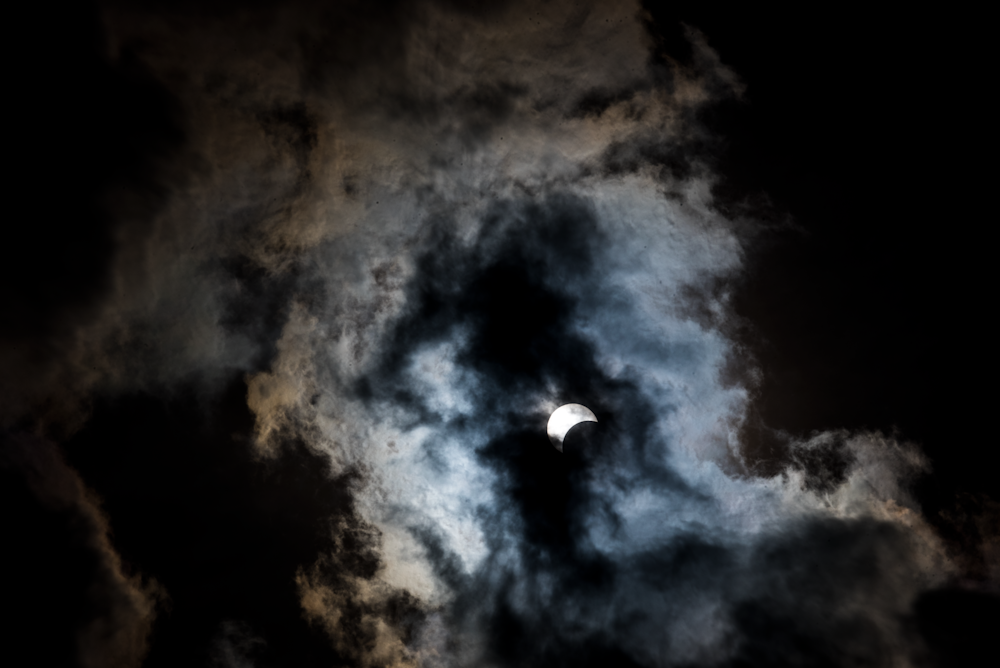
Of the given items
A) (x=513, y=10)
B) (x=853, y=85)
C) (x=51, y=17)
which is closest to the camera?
(x=51, y=17)

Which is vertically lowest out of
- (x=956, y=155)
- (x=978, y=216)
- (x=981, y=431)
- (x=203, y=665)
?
(x=203, y=665)

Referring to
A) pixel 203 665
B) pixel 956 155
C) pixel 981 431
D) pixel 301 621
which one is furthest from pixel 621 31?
pixel 203 665

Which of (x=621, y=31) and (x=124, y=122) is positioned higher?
(x=621, y=31)

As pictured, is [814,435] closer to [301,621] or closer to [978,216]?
[978,216]

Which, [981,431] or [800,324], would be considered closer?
[981,431]

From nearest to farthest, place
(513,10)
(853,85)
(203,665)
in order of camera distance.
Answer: (853,85) < (513,10) < (203,665)

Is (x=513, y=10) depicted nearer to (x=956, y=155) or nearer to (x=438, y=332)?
(x=438, y=332)

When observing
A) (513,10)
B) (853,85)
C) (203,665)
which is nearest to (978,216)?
(853,85)
